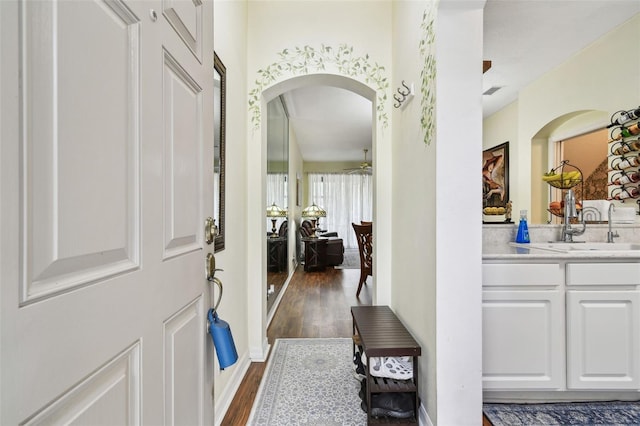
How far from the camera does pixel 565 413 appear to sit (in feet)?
5.76

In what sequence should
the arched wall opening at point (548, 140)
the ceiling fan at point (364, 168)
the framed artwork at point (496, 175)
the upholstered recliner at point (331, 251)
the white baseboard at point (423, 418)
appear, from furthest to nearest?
the ceiling fan at point (364, 168)
the upholstered recliner at point (331, 251)
the framed artwork at point (496, 175)
the arched wall opening at point (548, 140)
the white baseboard at point (423, 418)

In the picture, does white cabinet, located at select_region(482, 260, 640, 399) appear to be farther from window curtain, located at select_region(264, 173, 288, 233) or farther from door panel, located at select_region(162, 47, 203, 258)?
window curtain, located at select_region(264, 173, 288, 233)

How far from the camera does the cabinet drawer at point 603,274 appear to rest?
5.74ft

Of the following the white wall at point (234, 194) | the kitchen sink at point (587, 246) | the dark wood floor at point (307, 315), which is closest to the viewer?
the white wall at point (234, 194)

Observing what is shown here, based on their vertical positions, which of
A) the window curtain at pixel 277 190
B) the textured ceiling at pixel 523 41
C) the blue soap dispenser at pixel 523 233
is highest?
the textured ceiling at pixel 523 41

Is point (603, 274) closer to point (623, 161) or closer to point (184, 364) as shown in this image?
point (623, 161)

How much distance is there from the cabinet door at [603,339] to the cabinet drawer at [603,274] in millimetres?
62

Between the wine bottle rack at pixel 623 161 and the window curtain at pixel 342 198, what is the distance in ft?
22.7

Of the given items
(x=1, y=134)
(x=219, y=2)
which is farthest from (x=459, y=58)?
(x=1, y=134)

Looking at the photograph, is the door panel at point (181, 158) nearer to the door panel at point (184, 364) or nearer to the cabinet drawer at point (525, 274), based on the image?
the door panel at point (184, 364)

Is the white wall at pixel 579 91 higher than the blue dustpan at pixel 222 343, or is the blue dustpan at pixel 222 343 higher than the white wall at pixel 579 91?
the white wall at pixel 579 91

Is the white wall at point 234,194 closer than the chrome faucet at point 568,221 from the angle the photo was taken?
Yes

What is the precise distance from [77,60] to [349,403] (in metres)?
2.02

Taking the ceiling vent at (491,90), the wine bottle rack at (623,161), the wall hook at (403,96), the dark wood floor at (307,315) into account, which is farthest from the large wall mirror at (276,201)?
the wine bottle rack at (623,161)
